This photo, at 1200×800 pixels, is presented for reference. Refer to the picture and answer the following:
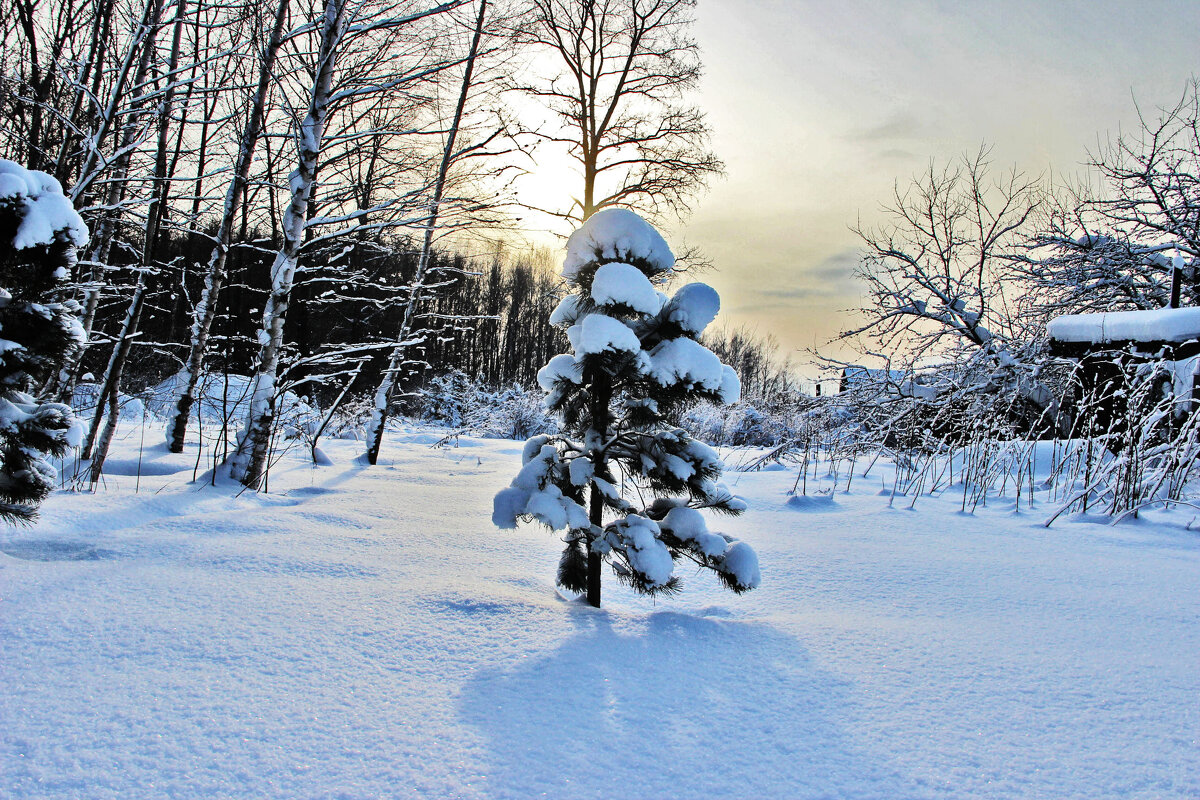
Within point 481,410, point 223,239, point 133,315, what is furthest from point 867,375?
point 481,410

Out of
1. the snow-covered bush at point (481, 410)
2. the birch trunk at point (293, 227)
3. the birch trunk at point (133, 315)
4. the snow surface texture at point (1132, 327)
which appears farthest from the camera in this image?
the snow-covered bush at point (481, 410)

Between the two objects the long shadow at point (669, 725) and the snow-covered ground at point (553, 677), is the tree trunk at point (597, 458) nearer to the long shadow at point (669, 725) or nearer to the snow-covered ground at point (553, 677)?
the snow-covered ground at point (553, 677)

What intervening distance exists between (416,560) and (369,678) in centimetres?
127

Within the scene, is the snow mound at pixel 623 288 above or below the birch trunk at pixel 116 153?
below

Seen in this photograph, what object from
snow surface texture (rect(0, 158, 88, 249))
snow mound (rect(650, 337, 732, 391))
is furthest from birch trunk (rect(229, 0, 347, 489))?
snow mound (rect(650, 337, 732, 391))

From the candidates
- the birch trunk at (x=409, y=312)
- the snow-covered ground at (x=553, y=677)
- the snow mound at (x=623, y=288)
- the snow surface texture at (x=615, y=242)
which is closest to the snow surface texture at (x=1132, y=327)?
the snow-covered ground at (x=553, y=677)

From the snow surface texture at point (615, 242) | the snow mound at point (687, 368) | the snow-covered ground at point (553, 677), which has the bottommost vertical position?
the snow-covered ground at point (553, 677)

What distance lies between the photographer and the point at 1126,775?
1015 mm

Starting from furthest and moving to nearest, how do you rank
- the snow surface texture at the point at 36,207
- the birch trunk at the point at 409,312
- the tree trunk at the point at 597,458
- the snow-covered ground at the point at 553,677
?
the birch trunk at the point at 409,312, the tree trunk at the point at 597,458, the snow surface texture at the point at 36,207, the snow-covered ground at the point at 553,677

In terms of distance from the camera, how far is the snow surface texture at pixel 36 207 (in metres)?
1.57

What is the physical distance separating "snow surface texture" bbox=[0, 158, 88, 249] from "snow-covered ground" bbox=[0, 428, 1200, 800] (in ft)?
3.28

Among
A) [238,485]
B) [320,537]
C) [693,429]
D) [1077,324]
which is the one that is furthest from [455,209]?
[693,429]

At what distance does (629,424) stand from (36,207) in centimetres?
196

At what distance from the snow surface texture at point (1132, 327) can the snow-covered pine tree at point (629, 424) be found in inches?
189
